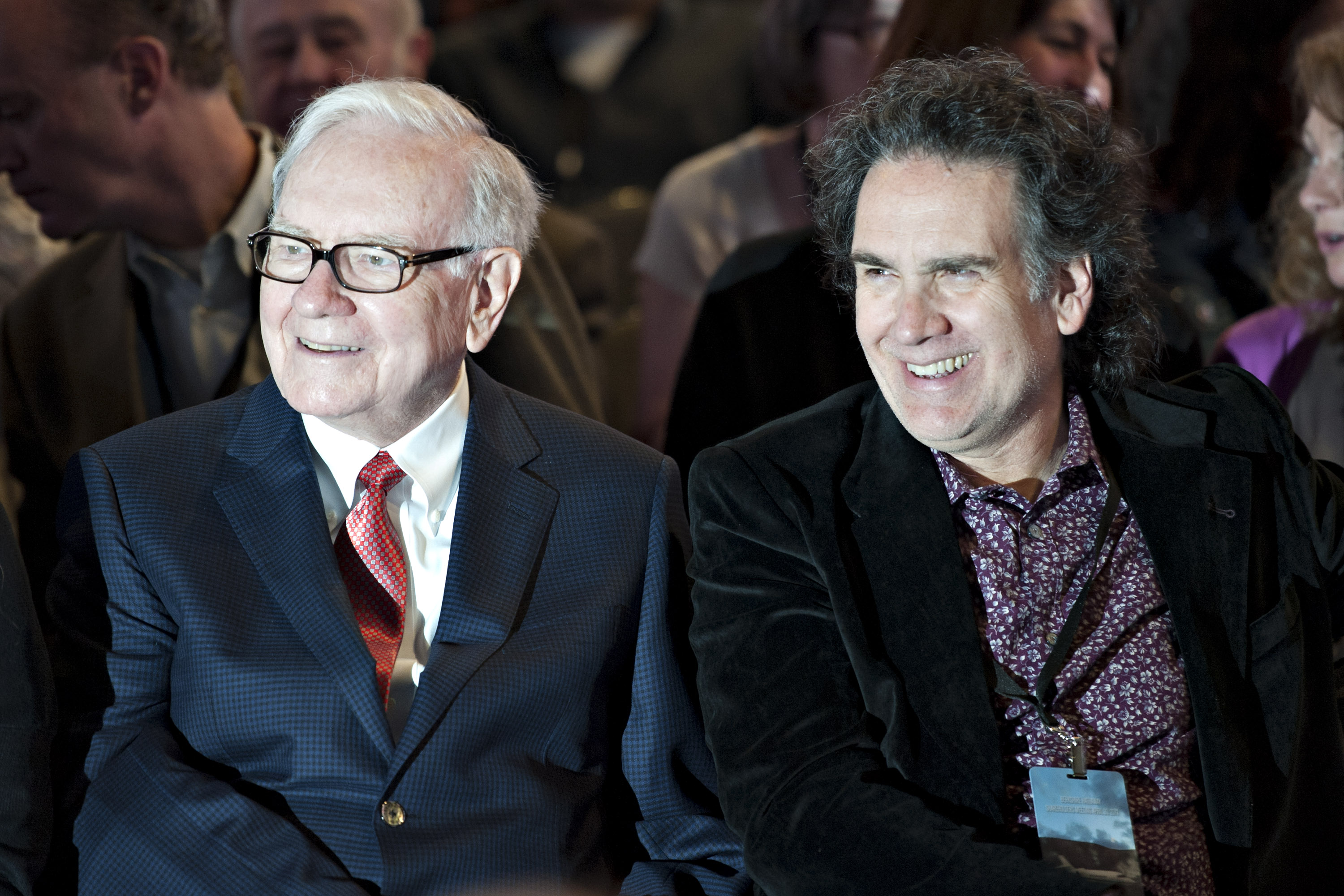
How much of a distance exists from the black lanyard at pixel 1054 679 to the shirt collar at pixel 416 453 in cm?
85

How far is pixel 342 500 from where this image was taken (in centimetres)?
192

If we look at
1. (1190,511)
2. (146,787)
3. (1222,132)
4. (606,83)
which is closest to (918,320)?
(1190,511)

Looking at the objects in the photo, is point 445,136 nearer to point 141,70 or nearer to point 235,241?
point 235,241

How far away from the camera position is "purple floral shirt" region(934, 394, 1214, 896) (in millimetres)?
1802

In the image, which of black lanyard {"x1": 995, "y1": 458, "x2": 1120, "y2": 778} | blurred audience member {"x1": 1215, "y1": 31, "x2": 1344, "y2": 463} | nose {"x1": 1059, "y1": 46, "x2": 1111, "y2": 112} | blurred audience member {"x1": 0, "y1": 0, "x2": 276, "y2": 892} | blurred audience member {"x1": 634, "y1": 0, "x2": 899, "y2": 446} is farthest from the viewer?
blurred audience member {"x1": 634, "y1": 0, "x2": 899, "y2": 446}

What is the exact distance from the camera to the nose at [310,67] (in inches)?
114

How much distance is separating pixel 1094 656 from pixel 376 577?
1034 mm

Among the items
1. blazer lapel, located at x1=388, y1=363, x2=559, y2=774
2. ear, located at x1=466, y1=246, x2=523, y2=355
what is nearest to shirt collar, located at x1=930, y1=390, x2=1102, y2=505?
blazer lapel, located at x1=388, y1=363, x2=559, y2=774

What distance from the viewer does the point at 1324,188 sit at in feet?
8.48

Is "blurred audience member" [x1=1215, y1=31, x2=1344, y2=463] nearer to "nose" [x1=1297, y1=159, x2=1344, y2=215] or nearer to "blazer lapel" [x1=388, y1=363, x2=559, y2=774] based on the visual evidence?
"nose" [x1=1297, y1=159, x2=1344, y2=215]

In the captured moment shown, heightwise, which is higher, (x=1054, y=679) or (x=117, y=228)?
(x=117, y=228)

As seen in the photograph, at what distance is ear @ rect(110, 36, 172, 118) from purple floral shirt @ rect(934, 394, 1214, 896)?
1.68 m

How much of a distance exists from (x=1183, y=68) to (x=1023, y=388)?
2.04m

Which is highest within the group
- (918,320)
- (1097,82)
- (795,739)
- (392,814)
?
(1097,82)
